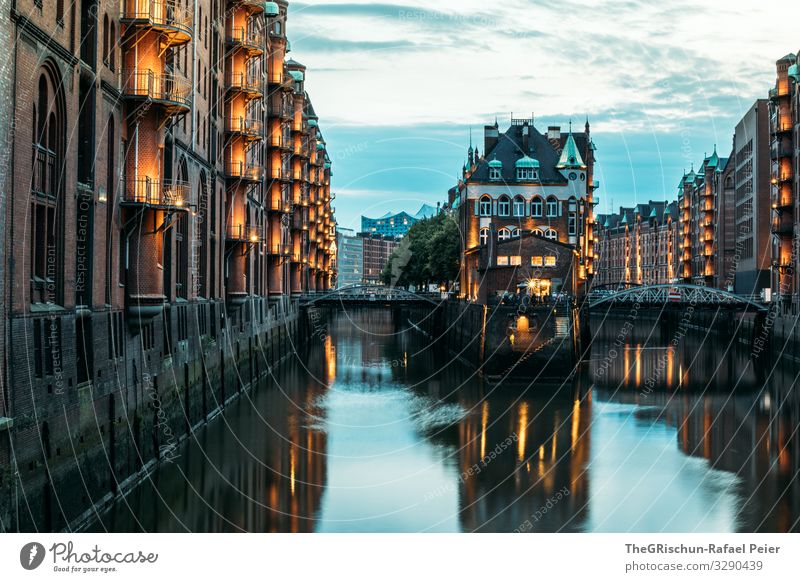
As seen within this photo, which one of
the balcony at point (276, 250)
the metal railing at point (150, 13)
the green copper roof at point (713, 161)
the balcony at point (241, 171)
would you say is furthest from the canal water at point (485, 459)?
the green copper roof at point (713, 161)

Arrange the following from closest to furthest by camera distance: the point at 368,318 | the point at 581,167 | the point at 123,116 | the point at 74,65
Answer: the point at 74,65 < the point at 123,116 < the point at 581,167 < the point at 368,318

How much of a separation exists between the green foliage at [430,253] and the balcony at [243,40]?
42.9m

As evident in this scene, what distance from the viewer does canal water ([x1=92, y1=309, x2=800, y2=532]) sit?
25031 millimetres

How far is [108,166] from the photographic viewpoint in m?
26.1

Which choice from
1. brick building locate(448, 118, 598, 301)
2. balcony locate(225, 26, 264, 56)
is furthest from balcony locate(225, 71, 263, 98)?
brick building locate(448, 118, 598, 301)

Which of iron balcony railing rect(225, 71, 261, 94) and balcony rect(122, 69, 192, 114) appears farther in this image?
iron balcony railing rect(225, 71, 261, 94)

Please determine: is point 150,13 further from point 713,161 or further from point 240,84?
point 713,161

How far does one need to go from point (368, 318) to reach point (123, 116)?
103835 millimetres

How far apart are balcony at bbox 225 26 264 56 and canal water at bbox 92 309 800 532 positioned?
15.6 meters

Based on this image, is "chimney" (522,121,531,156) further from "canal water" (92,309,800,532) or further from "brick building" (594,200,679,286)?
"brick building" (594,200,679,286)
